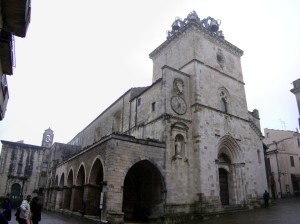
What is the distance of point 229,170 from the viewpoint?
69.8ft

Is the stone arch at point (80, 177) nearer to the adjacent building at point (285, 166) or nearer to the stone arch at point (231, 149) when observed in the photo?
the stone arch at point (231, 149)

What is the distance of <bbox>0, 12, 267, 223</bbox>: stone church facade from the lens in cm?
1633

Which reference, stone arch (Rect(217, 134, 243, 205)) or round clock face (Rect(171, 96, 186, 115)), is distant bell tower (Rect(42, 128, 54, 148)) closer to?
round clock face (Rect(171, 96, 186, 115))

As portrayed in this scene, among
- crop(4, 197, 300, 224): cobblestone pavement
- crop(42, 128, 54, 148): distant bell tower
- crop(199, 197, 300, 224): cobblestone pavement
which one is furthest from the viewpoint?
crop(42, 128, 54, 148): distant bell tower


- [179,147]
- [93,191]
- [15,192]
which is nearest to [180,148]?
[179,147]

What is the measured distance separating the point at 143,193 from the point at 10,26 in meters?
14.8

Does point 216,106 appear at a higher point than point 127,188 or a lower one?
higher

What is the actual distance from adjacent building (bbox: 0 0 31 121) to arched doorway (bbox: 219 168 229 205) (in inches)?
685

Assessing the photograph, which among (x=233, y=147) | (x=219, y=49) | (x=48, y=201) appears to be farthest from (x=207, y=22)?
(x=48, y=201)

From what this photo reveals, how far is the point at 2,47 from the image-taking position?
6.40 metres

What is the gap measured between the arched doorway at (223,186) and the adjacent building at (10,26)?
17410 mm

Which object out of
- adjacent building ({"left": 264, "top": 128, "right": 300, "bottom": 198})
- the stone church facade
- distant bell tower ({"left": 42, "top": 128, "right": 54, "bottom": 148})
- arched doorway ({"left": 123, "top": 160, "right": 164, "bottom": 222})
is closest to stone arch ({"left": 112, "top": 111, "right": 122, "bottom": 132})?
the stone church facade

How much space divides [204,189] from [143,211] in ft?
14.5

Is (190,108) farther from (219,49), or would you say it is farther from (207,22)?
(207,22)
